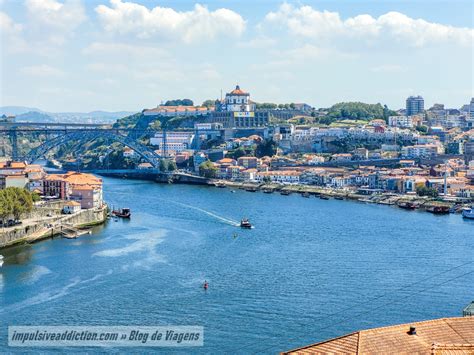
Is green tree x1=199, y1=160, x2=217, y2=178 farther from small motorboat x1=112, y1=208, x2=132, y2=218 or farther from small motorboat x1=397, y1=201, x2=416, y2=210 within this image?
small motorboat x1=112, y1=208, x2=132, y2=218

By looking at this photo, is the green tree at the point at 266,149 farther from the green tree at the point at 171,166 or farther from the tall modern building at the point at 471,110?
the tall modern building at the point at 471,110

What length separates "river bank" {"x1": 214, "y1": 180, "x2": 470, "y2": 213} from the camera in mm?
20859

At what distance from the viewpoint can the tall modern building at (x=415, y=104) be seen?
46.5 metres

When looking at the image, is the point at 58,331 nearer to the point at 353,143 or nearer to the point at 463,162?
the point at 463,162

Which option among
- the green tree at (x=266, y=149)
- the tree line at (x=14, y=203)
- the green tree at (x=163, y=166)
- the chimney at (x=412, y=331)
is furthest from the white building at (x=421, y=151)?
the chimney at (x=412, y=331)

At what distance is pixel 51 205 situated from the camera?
676 inches

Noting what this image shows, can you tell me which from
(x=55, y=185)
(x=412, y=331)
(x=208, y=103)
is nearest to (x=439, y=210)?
(x=55, y=185)

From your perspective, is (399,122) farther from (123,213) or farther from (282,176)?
(123,213)

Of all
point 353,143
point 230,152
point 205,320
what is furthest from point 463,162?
point 205,320

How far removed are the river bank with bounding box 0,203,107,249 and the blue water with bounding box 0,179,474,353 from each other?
313 mm

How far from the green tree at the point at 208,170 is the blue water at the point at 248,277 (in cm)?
1109

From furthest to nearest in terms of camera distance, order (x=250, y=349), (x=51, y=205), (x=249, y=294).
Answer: (x=51, y=205) < (x=249, y=294) < (x=250, y=349)

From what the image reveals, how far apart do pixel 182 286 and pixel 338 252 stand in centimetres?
360

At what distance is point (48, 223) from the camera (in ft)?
50.5
